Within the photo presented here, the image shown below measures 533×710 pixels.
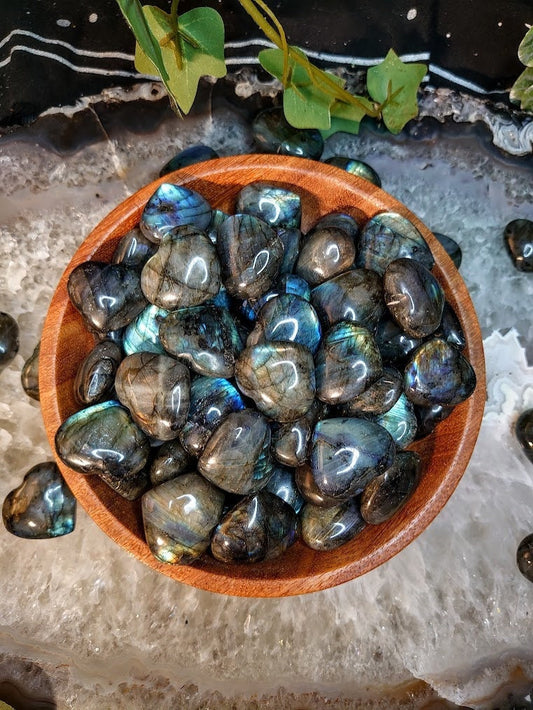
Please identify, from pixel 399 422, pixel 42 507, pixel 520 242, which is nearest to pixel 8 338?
pixel 42 507

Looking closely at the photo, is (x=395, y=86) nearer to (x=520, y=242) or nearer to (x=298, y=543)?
(x=520, y=242)

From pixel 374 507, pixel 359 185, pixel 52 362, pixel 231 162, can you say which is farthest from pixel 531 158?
pixel 52 362

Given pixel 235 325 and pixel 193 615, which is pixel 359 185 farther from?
pixel 193 615

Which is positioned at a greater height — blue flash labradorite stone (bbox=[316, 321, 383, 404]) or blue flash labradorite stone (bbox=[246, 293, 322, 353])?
blue flash labradorite stone (bbox=[246, 293, 322, 353])

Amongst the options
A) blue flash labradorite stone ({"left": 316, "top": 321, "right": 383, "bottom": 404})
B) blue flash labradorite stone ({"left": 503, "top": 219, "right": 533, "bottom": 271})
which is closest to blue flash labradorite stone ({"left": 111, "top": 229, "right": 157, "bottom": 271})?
blue flash labradorite stone ({"left": 316, "top": 321, "right": 383, "bottom": 404})

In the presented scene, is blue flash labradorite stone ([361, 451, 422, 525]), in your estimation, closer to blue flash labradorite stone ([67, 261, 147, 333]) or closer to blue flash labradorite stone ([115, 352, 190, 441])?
blue flash labradorite stone ([115, 352, 190, 441])
